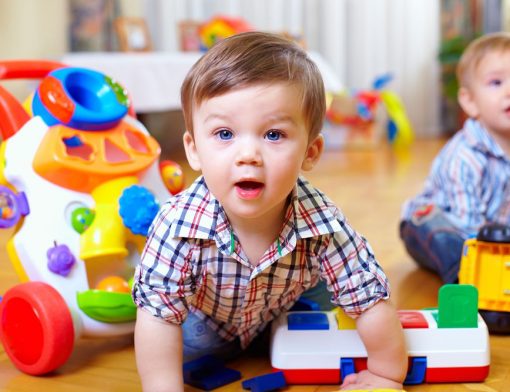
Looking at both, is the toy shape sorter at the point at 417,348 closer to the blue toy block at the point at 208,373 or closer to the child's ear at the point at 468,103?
the blue toy block at the point at 208,373

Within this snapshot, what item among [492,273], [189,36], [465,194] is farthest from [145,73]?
[492,273]

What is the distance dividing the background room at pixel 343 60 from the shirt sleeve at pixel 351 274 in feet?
1.45

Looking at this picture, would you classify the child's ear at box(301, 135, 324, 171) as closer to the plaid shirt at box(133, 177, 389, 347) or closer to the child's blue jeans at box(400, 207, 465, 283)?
the plaid shirt at box(133, 177, 389, 347)

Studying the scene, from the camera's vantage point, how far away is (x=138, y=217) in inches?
39.8

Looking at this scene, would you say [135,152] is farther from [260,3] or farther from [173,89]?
[260,3]

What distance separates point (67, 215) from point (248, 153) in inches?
15.2

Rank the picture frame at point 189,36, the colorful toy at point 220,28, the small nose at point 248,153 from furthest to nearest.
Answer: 1. the picture frame at point 189,36
2. the colorful toy at point 220,28
3. the small nose at point 248,153

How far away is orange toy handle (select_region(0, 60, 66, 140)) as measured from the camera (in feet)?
3.56

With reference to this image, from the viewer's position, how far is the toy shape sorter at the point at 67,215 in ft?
3.18

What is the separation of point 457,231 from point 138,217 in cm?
62

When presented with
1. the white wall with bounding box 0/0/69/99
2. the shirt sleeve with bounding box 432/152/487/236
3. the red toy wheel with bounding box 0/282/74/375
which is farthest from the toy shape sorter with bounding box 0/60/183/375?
the white wall with bounding box 0/0/69/99

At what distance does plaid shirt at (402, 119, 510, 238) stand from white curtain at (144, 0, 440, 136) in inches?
100

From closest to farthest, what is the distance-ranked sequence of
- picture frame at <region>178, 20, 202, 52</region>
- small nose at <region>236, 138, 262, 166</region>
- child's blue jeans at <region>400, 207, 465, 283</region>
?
small nose at <region>236, 138, 262, 166</region> < child's blue jeans at <region>400, 207, 465, 283</region> < picture frame at <region>178, 20, 202, 52</region>

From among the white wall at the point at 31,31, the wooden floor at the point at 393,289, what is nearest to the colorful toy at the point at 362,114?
the wooden floor at the point at 393,289
